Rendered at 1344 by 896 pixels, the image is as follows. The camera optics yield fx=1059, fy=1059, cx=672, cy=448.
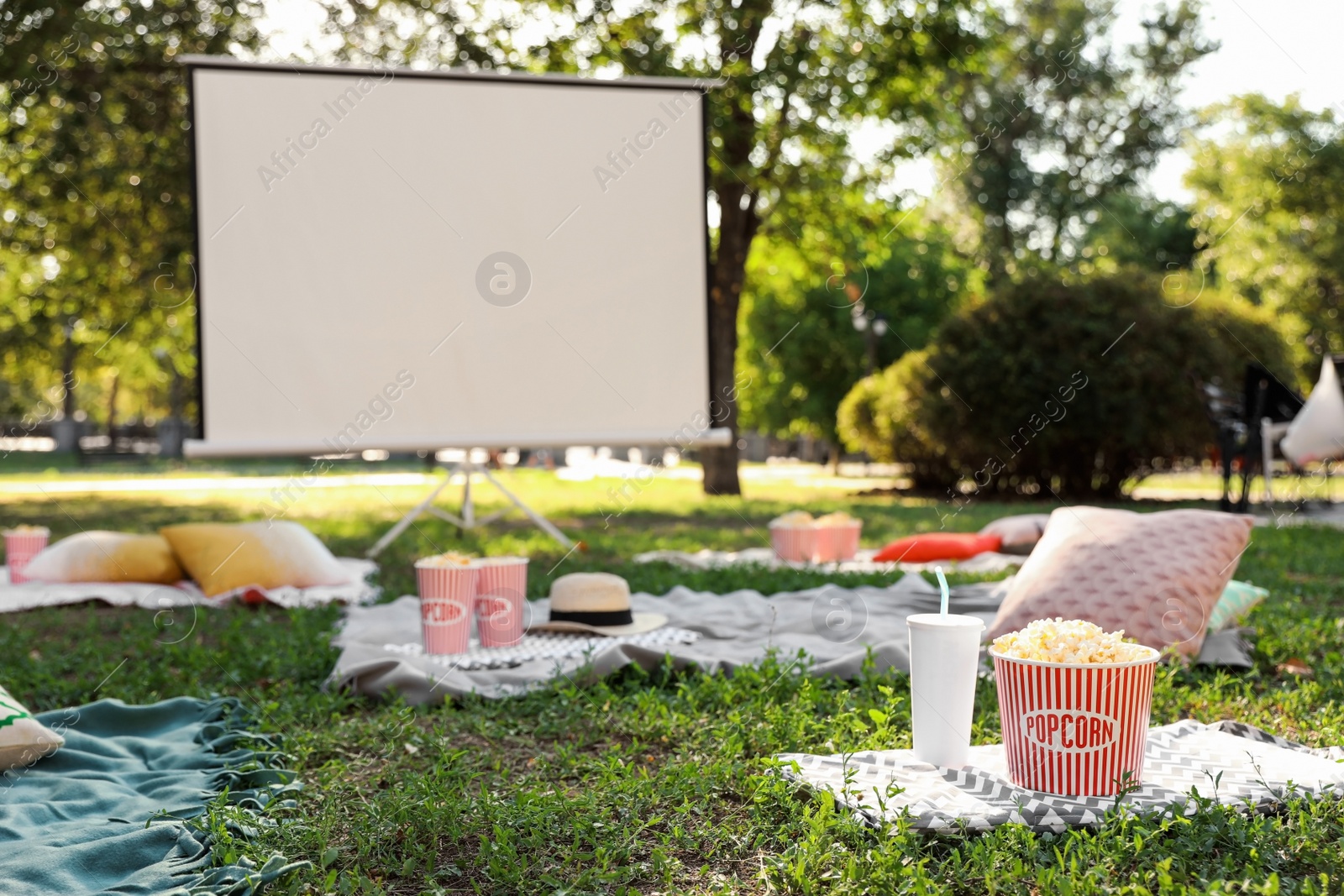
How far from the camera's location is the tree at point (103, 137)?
27.4ft

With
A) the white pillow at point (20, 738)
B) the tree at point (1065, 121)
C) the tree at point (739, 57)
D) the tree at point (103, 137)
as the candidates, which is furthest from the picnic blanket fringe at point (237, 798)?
the tree at point (1065, 121)

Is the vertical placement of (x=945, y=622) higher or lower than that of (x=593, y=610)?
higher

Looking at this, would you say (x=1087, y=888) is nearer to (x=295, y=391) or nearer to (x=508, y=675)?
(x=508, y=675)

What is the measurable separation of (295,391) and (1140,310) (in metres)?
8.84

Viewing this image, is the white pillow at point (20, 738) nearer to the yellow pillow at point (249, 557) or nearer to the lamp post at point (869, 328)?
the yellow pillow at point (249, 557)

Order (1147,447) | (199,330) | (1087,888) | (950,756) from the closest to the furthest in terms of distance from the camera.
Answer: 1. (1087,888)
2. (950,756)
3. (199,330)
4. (1147,447)

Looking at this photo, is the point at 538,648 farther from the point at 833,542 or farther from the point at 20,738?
the point at 833,542

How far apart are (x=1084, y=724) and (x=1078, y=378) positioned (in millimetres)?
9578

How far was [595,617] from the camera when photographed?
367 centimetres

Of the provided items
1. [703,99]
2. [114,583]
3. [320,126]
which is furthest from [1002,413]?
[114,583]

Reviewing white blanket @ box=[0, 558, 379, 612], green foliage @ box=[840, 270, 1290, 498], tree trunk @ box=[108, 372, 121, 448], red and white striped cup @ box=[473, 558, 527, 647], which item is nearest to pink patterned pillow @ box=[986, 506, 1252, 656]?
red and white striped cup @ box=[473, 558, 527, 647]

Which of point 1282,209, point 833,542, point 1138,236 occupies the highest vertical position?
point 1282,209

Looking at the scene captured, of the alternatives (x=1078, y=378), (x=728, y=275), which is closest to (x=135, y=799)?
(x=728, y=275)

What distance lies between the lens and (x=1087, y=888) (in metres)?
1.59
